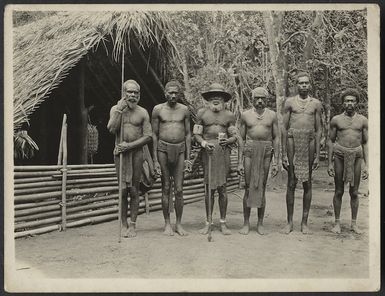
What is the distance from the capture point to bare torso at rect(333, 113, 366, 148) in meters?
6.38

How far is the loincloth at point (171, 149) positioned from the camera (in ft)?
21.0

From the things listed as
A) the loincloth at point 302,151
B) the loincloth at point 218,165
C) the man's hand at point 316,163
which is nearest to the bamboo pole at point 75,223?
the loincloth at point 218,165

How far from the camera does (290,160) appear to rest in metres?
6.52

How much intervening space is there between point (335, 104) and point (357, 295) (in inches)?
154

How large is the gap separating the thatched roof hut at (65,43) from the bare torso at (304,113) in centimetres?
185

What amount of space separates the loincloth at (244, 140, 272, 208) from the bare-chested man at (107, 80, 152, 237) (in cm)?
116

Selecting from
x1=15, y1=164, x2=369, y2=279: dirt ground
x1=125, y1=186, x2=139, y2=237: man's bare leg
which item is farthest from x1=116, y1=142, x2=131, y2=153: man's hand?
x1=15, y1=164, x2=369, y2=279: dirt ground

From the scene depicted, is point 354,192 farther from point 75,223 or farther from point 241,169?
point 75,223

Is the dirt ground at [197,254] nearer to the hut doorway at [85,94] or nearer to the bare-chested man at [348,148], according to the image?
the bare-chested man at [348,148]

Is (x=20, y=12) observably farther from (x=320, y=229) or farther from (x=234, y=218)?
(x=320, y=229)

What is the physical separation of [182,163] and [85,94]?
8.15 ft

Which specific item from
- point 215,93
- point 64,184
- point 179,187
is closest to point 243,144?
point 215,93

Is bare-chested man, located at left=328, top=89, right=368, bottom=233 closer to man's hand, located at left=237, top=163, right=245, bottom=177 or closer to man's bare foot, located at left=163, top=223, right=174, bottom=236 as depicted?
man's hand, located at left=237, top=163, right=245, bottom=177

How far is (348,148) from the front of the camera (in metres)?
6.46
